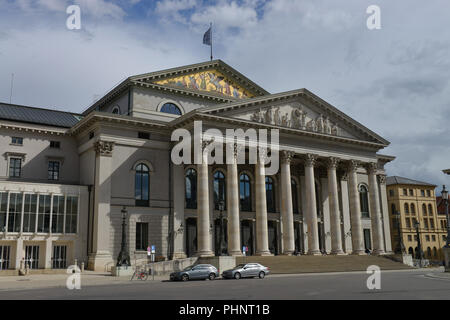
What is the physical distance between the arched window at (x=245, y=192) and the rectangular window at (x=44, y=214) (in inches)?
810

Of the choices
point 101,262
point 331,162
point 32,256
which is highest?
point 331,162

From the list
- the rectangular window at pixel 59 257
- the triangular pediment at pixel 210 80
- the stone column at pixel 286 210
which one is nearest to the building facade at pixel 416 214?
the triangular pediment at pixel 210 80

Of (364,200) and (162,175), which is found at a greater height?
(162,175)

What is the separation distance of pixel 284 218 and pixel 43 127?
25943mm

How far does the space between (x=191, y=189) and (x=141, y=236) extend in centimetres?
746

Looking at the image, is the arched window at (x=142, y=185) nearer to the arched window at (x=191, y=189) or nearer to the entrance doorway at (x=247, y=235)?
the arched window at (x=191, y=189)

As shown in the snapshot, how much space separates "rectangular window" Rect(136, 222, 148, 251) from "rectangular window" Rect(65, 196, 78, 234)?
5784mm

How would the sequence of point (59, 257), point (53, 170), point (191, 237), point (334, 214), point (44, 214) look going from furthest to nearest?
point (334, 214) → point (191, 237) → point (53, 170) → point (59, 257) → point (44, 214)

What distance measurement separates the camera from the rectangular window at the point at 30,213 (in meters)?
41.0

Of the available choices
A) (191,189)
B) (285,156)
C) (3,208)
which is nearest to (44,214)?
(3,208)

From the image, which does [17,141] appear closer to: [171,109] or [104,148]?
[104,148]

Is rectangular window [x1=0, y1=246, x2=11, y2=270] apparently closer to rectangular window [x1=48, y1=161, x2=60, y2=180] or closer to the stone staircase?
rectangular window [x1=48, y1=161, x2=60, y2=180]

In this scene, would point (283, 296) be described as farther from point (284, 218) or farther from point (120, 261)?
point (284, 218)

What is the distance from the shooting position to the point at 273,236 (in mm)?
53719
